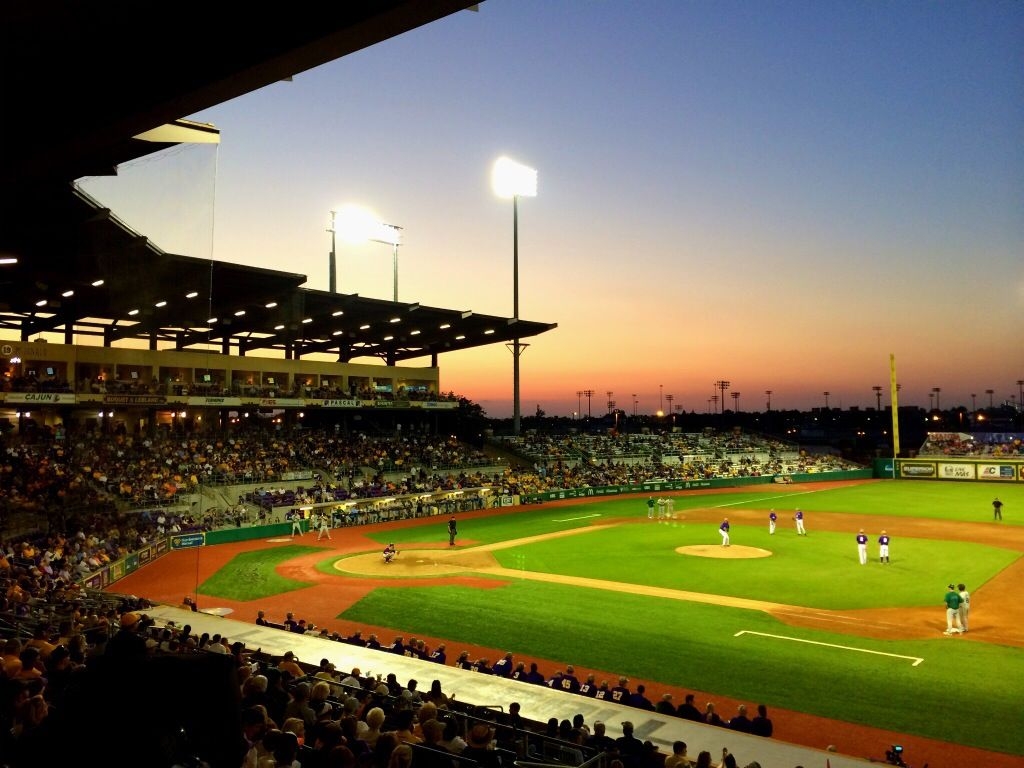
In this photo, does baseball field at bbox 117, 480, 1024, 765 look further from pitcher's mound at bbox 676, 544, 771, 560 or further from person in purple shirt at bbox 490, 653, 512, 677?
person in purple shirt at bbox 490, 653, 512, 677

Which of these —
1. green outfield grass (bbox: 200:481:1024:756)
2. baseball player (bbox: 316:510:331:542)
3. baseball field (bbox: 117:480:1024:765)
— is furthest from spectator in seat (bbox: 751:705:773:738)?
baseball player (bbox: 316:510:331:542)

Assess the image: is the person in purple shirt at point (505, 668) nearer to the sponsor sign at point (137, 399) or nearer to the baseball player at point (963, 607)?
the sponsor sign at point (137, 399)

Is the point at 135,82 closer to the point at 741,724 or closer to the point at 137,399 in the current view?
the point at 741,724

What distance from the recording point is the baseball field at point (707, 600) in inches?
568

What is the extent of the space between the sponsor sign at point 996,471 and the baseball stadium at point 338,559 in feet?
25.8

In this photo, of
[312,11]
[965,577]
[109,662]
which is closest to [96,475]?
[312,11]

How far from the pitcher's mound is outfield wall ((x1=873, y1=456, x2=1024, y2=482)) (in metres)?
44.2

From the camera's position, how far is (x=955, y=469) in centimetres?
6419

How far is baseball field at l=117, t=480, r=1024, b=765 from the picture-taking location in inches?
568

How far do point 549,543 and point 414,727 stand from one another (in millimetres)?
25438

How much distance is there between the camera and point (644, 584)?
24.2 metres

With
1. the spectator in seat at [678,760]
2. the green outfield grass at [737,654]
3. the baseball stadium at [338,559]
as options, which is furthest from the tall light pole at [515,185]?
the spectator in seat at [678,760]

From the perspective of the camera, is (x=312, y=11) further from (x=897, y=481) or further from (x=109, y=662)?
(x=897, y=481)

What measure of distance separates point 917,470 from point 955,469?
3313 mm
